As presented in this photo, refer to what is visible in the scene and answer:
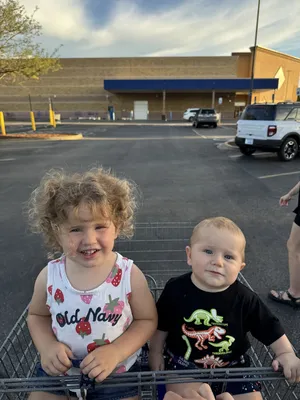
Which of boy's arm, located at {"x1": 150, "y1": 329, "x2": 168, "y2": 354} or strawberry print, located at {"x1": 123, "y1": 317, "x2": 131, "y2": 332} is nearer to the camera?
strawberry print, located at {"x1": 123, "y1": 317, "x2": 131, "y2": 332}

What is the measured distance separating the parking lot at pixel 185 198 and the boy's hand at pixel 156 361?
4.60ft

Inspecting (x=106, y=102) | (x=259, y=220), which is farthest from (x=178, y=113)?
(x=259, y=220)

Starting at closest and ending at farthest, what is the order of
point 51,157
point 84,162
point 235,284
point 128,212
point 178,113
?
point 235,284
point 128,212
point 84,162
point 51,157
point 178,113

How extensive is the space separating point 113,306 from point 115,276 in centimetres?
14

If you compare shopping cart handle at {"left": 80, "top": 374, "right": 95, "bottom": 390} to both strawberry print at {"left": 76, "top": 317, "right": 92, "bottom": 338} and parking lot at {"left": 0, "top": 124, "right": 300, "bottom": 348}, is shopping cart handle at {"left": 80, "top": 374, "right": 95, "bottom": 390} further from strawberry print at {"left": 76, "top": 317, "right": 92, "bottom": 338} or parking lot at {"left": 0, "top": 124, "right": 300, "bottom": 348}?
parking lot at {"left": 0, "top": 124, "right": 300, "bottom": 348}

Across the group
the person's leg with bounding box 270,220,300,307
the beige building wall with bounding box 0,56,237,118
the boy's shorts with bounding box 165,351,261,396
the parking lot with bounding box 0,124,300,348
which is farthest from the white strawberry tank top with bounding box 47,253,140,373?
the beige building wall with bounding box 0,56,237,118

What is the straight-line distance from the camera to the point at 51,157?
1170 cm

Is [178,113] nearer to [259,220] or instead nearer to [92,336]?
[259,220]

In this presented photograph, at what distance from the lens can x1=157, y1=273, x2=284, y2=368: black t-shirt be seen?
1456 millimetres

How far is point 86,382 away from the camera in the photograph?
3.64 feet

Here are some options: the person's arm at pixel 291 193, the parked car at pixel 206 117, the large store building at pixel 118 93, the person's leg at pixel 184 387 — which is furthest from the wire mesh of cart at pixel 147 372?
the large store building at pixel 118 93

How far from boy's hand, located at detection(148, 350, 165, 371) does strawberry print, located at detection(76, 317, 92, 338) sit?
0.40 metres

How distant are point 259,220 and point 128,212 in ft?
12.7

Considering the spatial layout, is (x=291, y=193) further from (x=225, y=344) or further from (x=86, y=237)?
(x=86, y=237)
